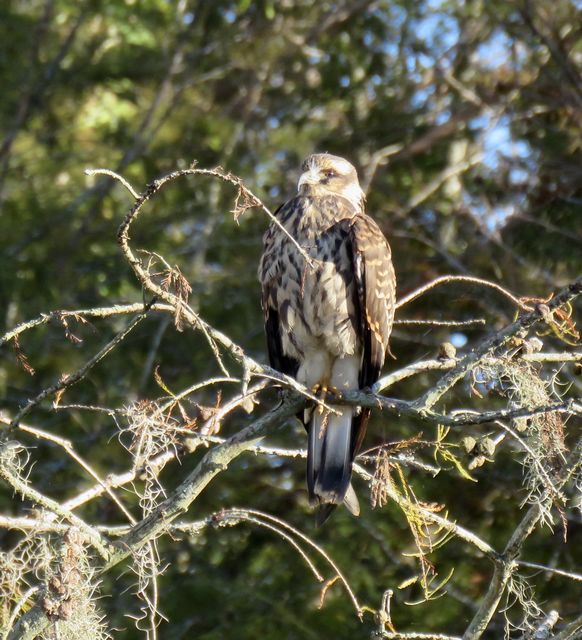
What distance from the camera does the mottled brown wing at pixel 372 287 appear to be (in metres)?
4.21

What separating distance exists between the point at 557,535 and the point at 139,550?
122 inches

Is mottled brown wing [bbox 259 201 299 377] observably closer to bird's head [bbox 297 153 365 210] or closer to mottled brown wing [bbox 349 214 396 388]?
bird's head [bbox 297 153 365 210]

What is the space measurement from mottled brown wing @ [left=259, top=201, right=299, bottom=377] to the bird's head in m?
0.14

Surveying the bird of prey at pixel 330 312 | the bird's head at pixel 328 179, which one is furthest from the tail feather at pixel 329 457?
the bird's head at pixel 328 179

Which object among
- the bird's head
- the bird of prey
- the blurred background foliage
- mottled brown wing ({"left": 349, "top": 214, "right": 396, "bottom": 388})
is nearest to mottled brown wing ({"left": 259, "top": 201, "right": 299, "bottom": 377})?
the bird of prey

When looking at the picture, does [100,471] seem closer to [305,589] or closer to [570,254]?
[305,589]

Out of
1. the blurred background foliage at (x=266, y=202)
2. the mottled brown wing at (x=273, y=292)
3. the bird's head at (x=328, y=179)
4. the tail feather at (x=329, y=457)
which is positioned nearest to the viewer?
the tail feather at (x=329, y=457)

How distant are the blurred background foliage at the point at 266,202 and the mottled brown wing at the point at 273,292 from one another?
45.8 inches

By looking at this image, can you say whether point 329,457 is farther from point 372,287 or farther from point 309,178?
point 309,178

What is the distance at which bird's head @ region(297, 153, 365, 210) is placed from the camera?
462 cm

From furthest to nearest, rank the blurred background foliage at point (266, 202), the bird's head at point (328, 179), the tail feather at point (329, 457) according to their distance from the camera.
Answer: the blurred background foliage at point (266, 202), the bird's head at point (328, 179), the tail feather at point (329, 457)

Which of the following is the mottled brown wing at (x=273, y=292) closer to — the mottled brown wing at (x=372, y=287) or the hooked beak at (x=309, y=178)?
the hooked beak at (x=309, y=178)

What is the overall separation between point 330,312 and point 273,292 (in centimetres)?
27

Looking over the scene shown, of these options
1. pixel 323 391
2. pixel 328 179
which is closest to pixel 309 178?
pixel 328 179
